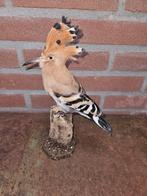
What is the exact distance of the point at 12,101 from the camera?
2.88 ft

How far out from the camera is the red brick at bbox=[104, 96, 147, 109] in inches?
35.0

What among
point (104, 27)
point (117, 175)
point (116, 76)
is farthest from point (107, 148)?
point (104, 27)

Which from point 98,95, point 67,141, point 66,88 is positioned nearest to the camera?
point 66,88

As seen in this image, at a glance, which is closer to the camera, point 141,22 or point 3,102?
point 141,22

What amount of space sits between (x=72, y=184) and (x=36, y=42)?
1.31ft

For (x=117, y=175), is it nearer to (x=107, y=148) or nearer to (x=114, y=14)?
(x=107, y=148)

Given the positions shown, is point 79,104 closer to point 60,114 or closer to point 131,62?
point 60,114

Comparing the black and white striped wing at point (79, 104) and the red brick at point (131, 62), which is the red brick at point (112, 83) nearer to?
the red brick at point (131, 62)

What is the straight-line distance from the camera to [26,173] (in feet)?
2.30

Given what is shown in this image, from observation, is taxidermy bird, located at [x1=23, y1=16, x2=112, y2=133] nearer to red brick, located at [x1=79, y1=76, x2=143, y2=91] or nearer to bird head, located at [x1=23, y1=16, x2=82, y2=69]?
bird head, located at [x1=23, y1=16, x2=82, y2=69]

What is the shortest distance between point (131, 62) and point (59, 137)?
31cm

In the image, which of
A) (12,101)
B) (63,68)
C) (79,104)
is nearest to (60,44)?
(63,68)

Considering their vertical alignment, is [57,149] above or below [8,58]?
below

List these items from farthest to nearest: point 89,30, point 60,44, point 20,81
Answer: point 20,81
point 89,30
point 60,44
